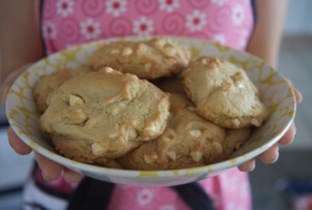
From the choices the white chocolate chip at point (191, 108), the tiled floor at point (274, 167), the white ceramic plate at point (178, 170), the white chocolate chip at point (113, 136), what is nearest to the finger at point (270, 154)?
the white ceramic plate at point (178, 170)

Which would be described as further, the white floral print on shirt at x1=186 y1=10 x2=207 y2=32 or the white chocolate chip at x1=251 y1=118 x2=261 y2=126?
the white floral print on shirt at x1=186 y1=10 x2=207 y2=32

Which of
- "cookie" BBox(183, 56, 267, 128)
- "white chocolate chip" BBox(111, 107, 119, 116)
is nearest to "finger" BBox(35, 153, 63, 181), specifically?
"white chocolate chip" BBox(111, 107, 119, 116)

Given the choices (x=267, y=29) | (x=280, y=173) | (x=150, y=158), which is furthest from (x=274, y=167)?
(x=150, y=158)

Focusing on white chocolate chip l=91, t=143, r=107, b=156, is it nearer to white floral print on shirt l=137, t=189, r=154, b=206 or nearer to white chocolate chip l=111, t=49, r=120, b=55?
white chocolate chip l=111, t=49, r=120, b=55

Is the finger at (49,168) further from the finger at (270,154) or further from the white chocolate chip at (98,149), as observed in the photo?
the finger at (270,154)

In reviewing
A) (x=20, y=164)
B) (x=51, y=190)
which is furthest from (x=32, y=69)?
(x=20, y=164)

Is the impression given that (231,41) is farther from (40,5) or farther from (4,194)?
(4,194)
